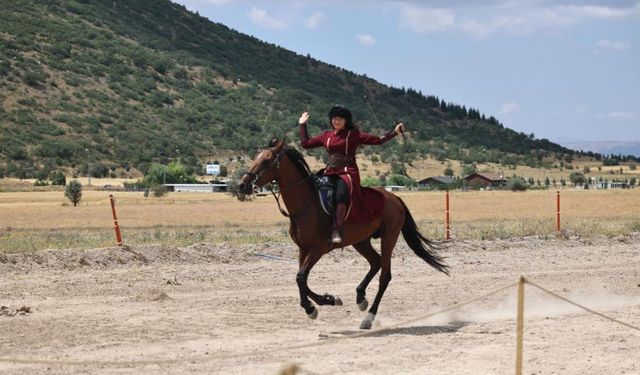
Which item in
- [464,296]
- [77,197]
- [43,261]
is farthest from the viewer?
[77,197]

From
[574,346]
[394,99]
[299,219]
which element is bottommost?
[574,346]

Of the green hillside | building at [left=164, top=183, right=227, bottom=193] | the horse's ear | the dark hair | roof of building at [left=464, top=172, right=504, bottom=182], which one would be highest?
the green hillside

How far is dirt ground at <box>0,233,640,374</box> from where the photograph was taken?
36.9ft

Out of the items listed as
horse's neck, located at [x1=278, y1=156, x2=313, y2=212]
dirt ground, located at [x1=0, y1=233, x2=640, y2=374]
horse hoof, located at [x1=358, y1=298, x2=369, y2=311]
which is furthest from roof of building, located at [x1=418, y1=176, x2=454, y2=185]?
horse's neck, located at [x1=278, y1=156, x2=313, y2=212]

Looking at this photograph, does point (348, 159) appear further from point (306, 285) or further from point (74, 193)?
point (74, 193)

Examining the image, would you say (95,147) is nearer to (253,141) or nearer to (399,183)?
(253,141)

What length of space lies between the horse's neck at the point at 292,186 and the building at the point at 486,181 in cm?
9149

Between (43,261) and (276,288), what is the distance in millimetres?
5706

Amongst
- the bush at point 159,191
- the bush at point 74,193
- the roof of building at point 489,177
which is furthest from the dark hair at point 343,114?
the roof of building at point 489,177

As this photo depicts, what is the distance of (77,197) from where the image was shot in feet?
202

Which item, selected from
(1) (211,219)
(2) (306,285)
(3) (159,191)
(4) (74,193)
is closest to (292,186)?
(2) (306,285)

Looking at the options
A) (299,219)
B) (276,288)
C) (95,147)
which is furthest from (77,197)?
(299,219)

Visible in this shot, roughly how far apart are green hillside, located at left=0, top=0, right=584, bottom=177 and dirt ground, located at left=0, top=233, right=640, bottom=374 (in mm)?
67213

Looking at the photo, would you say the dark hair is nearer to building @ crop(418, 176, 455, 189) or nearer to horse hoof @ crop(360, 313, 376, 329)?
horse hoof @ crop(360, 313, 376, 329)
